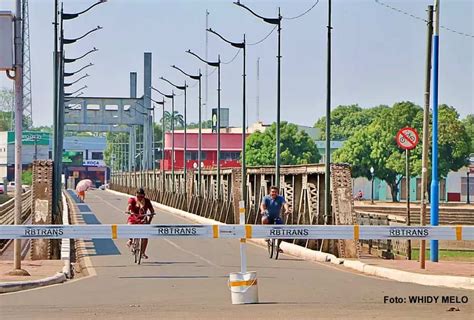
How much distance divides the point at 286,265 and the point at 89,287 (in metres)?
6.71

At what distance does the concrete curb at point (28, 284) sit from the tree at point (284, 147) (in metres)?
81.6

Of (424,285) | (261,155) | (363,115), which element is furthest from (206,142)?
(424,285)

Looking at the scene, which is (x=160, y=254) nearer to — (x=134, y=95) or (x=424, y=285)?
(x=424, y=285)

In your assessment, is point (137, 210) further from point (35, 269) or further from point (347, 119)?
point (347, 119)

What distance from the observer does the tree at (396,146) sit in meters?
87.1

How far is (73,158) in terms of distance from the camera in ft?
519

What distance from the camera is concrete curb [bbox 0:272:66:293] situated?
17.9 meters

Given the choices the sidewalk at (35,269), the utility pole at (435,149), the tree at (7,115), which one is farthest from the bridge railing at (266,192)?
the tree at (7,115)

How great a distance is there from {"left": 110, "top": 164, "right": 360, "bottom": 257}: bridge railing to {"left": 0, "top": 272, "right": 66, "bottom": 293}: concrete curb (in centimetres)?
783

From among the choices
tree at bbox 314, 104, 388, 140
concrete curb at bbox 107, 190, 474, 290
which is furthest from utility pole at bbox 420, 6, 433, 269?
tree at bbox 314, 104, 388, 140

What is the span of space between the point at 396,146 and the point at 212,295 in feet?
250

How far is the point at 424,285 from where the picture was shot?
18.8 meters

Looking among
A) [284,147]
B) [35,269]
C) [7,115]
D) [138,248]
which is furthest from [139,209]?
Result: [284,147]

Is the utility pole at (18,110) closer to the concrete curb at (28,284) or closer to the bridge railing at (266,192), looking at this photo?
the concrete curb at (28,284)
